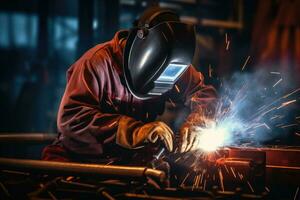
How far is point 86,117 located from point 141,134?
388 mm

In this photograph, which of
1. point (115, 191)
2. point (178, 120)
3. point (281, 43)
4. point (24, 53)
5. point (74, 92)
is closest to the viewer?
point (115, 191)

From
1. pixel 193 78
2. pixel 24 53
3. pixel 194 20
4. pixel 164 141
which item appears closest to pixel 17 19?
pixel 24 53

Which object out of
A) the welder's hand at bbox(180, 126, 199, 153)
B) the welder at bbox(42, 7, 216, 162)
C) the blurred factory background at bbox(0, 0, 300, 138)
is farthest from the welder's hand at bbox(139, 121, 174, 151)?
the blurred factory background at bbox(0, 0, 300, 138)

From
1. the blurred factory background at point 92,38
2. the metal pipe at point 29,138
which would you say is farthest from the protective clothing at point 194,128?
the blurred factory background at point 92,38

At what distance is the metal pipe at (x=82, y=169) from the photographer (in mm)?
2414

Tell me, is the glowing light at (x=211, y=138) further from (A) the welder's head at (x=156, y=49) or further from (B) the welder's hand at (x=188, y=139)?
(A) the welder's head at (x=156, y=49)

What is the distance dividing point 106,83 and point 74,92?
0.29 meters

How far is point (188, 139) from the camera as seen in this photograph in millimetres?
2951

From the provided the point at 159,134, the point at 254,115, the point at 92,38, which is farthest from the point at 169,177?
the point at 92,38

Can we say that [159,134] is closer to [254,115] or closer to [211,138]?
[211,138]

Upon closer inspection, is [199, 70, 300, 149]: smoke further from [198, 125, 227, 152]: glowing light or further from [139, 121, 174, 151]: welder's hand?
[139, 121, 174, 151]: welder's hand

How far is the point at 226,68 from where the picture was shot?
21.8 feet

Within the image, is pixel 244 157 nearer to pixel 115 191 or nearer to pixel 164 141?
pixel 164 141

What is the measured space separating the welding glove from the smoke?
1.58 feet
